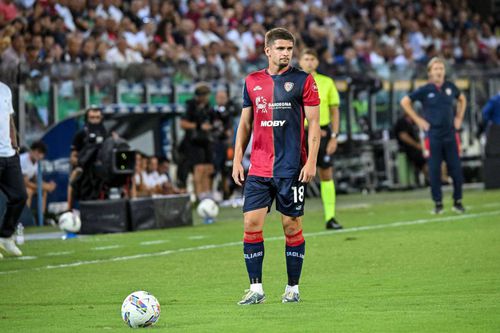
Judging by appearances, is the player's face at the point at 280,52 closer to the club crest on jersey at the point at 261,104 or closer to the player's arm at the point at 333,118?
the club crest on jersey at the point at 261,104

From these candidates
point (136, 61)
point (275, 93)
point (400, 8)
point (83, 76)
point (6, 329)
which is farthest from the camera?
point (400, 8)

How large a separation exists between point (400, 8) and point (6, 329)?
28.8 metres

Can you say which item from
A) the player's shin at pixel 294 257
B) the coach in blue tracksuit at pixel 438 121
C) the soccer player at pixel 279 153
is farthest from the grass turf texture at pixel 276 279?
the coach in blue tracksuit at pixel 438 121

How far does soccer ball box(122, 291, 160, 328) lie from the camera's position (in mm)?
8938

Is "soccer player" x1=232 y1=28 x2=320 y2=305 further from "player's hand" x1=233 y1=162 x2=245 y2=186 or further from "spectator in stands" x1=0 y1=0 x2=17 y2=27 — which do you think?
"spectator in stands" x1=0 y1=0 x2=17 y2=27

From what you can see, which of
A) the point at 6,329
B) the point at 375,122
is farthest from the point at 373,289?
the point at 375,122

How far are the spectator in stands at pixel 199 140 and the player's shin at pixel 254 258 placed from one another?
13.9 metres

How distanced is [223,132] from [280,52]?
15.6 meters

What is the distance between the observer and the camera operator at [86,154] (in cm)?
2094

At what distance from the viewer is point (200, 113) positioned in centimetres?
2455

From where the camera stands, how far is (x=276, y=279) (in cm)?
1216

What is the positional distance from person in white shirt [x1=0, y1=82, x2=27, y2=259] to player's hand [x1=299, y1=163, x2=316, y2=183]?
5640mm

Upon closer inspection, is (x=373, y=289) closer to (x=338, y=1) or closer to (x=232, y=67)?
(x=232, y=67)

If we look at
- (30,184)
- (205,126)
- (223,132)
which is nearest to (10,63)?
(30,184)
